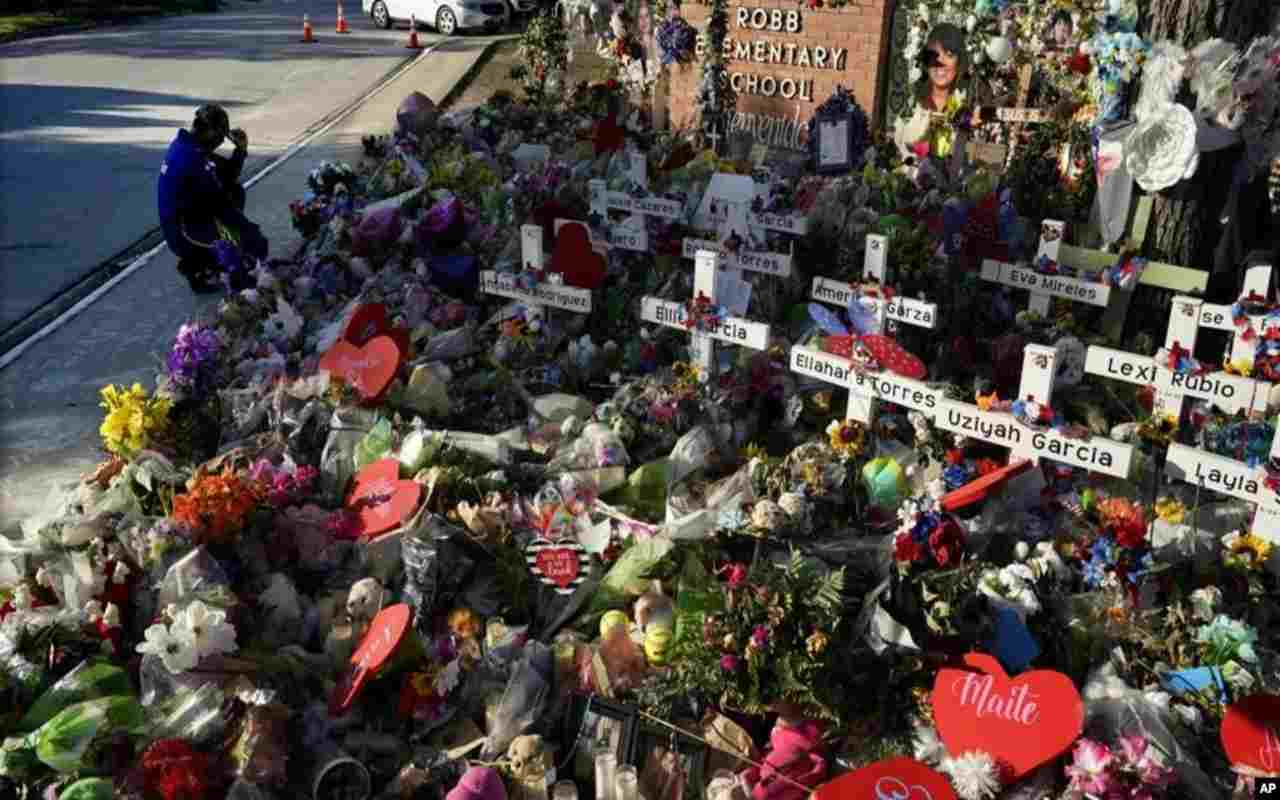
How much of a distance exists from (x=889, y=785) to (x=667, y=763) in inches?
24.1

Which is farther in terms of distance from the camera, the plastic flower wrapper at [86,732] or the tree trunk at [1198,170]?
the tree trunk at [1198,170]

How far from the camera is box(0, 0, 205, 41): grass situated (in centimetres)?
2172

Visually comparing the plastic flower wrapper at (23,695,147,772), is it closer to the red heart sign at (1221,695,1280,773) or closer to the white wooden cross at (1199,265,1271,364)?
the red heart sign at (1221,695,1280,773)

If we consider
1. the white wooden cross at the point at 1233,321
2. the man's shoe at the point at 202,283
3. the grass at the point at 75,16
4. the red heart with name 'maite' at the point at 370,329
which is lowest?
the man's shoe at the point at 202,283

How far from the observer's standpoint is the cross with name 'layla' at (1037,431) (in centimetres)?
343

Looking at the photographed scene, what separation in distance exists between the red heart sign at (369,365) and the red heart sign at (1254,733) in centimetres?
344

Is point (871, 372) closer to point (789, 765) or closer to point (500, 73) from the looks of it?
point (789, 765)

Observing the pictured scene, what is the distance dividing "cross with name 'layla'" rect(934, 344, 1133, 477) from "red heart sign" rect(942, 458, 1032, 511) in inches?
2.3

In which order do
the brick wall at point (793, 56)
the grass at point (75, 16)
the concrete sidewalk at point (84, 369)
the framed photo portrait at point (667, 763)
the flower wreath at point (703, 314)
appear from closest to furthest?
the framed photo portrait at point (667, 763), the flower wreath at point (703, 314), the concrete sidewalk at point (84, 369), the brick wall at point (793, 56), the grass at point (75, 16)

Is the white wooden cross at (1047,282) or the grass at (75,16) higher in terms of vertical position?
the grass at (75,16)

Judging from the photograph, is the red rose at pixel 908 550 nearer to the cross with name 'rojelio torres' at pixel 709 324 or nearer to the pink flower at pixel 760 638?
the pink flower at pixel 760 638

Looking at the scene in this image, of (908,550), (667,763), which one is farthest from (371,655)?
(908,550)

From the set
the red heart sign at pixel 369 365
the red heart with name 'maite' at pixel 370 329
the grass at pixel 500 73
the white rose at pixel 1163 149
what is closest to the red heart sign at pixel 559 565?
the red heart sign at pixel 369 365

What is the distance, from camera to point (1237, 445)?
4070 mm
